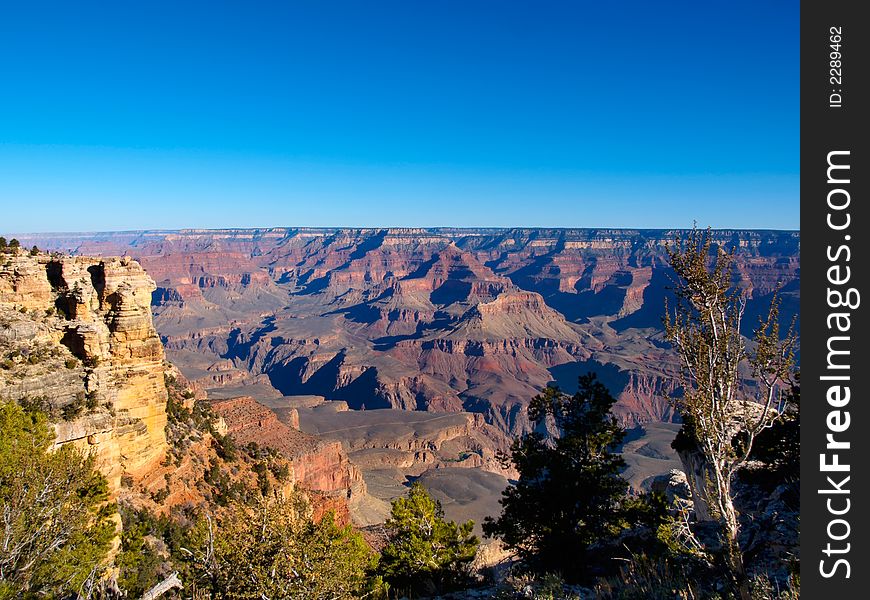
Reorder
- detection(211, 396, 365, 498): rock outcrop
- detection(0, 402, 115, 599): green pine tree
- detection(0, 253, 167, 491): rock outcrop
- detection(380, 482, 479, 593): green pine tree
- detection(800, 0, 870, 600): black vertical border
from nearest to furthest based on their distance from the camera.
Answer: detection(800, 0, 870, 600): black vertical border, detection(0, 402, 115, 599): green pine tree, detection(0, 253, 167, 491): rock outcrop, detection(380, 482, 479, 593): green pine tree, detection(211, 396, 365, 498): rock outcrop

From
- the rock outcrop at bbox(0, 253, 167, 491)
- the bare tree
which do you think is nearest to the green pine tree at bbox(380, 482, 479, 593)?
the rock outcrop at bbox(0, 253, 167, 491)

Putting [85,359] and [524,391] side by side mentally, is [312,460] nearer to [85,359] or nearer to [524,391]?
[85,359]

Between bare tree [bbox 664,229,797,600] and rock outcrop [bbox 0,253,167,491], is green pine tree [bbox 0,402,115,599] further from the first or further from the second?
bare tree [bbox 664,229,797,600]

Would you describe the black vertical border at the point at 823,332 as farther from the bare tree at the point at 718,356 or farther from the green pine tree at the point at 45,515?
the green pine tree at the point at 45,515

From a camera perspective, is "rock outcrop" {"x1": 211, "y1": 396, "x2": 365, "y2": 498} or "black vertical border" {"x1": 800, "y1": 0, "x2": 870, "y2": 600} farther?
"rock outcrop" {"x1": 211, "y1": 396, "x2": 365, "y2": 498}

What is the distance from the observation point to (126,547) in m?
18.0

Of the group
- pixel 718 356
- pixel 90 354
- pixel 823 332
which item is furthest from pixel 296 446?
pixel 823 332

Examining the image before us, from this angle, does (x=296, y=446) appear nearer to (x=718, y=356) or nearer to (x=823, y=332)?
(x=718, y=356)

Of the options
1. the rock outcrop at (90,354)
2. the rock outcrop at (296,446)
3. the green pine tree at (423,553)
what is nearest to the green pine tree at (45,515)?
the rock outcrop at (90,354)

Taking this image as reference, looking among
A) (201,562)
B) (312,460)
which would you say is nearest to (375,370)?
(312,460)

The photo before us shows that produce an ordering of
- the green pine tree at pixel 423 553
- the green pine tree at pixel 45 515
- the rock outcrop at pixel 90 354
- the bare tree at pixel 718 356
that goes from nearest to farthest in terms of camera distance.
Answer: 1. the bare tree at pixel 718 356
2. the green pine tree at pixel 45 515
3. the rock outcrop at pixel 90 354
4. the green pine tree at pixel 423 553

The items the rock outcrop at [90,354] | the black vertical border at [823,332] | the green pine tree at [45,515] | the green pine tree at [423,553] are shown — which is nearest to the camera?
the black vertical border at [823,332]

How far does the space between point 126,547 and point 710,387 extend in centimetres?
2036

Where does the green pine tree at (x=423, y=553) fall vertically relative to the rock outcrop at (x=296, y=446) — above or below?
above
